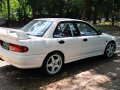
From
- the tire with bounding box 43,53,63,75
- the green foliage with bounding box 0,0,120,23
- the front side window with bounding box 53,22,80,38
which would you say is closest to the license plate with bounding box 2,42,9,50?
the tire with bounding box 43,53,63,75

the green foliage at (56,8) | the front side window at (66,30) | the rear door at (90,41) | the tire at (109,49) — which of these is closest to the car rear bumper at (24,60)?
the front side window at (66,30)

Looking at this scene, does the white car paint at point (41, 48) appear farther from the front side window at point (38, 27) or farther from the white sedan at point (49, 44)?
the front side window at point (38, 27)

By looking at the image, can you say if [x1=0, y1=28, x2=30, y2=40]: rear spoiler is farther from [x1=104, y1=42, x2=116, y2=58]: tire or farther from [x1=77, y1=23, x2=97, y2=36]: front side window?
[x1=104, y1=42, x2=116, y2=58]: tire

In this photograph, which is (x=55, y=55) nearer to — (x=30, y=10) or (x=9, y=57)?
(x=9, y=57)

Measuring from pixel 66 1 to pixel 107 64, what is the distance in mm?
30623

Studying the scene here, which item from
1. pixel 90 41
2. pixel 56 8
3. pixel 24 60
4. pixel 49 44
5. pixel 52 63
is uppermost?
pixel 56 8

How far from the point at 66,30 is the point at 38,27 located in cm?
79

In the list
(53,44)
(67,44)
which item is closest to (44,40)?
(53,44)

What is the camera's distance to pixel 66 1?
122 ft

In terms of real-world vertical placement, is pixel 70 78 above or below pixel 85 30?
below

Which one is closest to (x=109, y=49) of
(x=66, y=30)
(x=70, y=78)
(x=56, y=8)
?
(x=66, y=30)

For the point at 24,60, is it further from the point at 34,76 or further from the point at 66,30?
the point at 66,30

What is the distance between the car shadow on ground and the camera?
5705 mm

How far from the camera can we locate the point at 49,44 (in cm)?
608
